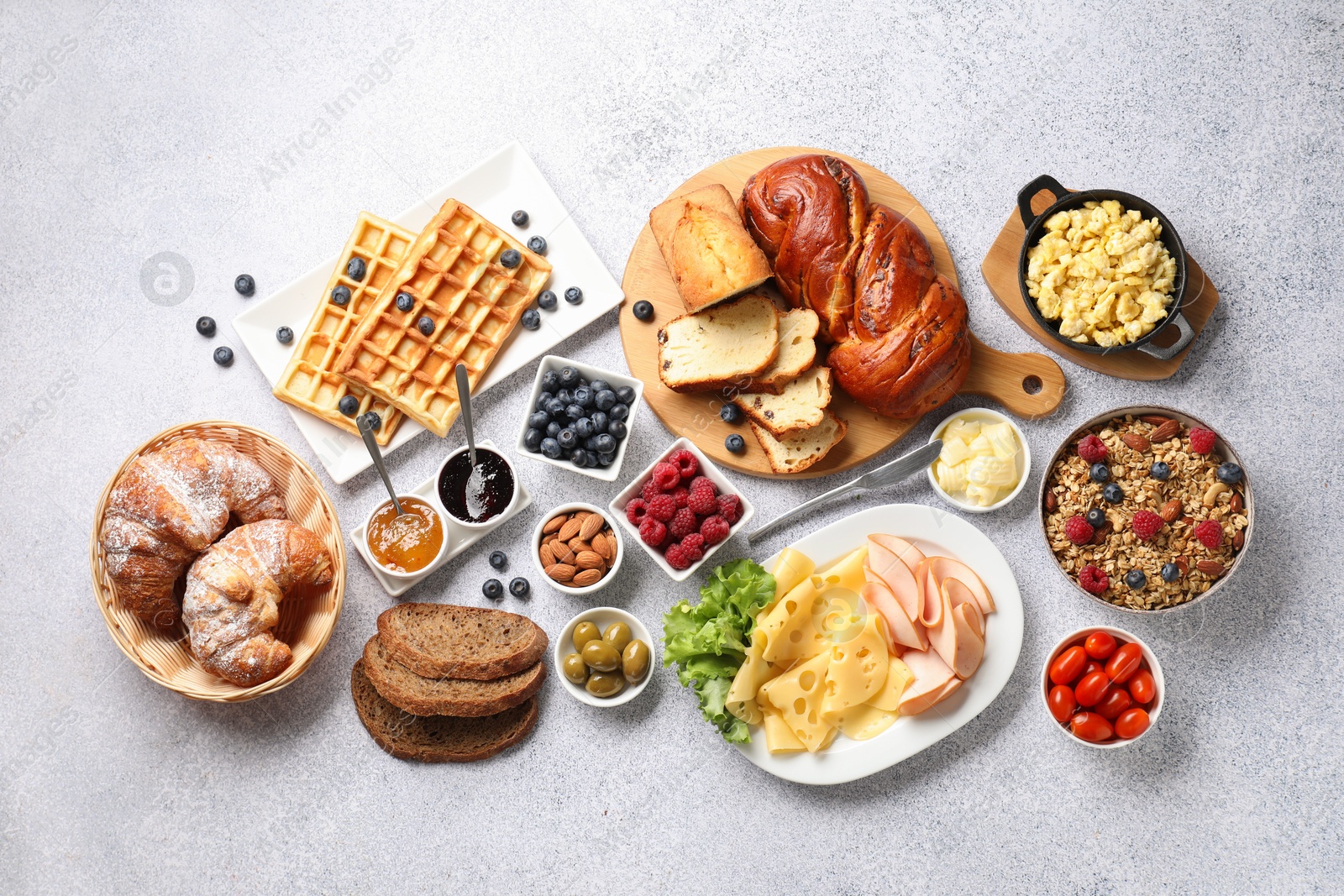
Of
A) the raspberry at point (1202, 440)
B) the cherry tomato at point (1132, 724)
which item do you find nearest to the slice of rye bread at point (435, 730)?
the cherry tomato at point (1132, 724)

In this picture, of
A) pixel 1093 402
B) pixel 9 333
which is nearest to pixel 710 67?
pixel 1093 402

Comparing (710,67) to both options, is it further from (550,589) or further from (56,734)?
(56,734)

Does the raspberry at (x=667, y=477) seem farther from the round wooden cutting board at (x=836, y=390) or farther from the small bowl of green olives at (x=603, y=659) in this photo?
the small bowl of green olives at (x=603, y=659)

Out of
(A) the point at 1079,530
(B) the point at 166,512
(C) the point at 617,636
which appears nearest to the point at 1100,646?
(A) the point at 1079,530

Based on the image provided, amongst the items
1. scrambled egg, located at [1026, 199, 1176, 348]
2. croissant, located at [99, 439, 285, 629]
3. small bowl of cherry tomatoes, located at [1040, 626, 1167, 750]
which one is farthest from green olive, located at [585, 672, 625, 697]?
scrambled egg, located at [1026, 199, 1176, 348]

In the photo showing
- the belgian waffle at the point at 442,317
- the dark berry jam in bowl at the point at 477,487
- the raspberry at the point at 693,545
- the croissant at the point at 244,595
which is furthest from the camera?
the belgian waffle at the point at 442,317

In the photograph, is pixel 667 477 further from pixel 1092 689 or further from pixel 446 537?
pixel 1092 689
